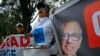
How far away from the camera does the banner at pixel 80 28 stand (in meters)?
4.52

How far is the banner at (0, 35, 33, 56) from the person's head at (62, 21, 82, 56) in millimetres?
5002

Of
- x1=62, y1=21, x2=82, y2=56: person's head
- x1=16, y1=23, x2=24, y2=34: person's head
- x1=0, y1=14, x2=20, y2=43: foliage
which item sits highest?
x1=0, y1=14, x2=20, y2=43: foliage

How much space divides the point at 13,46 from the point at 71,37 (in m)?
5.38

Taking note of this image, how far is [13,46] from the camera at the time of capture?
999 cm

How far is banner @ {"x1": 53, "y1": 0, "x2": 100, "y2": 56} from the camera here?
14.8 ft

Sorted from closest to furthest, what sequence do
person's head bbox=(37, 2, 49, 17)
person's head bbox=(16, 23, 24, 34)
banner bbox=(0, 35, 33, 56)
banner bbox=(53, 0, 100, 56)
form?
banner bbox=(53, 0, 100, 56)
person's head bbox=(37, 2, 49, 17)
person's head bbox=(16, 23, 24, 34)
banner bbox=(0, 35, 33, 56)

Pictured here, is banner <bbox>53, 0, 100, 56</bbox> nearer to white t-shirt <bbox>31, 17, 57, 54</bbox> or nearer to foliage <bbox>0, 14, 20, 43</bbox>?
white t-shirt <bbox>31, 17, 57, 54</bbox>

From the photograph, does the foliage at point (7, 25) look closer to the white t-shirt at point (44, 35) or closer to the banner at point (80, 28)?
the white t-shirt at point (44, 35)

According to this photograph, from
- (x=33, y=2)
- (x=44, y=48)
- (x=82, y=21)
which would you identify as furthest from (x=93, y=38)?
(x=33, y=2)

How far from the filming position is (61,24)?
4977 millimetres

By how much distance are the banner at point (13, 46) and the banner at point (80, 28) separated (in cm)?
496

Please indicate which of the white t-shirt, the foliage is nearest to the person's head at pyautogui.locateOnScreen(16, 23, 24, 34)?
the white t-shirt

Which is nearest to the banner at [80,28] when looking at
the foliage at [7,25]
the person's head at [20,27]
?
the person's head at [20,27]

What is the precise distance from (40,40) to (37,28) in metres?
0.20
